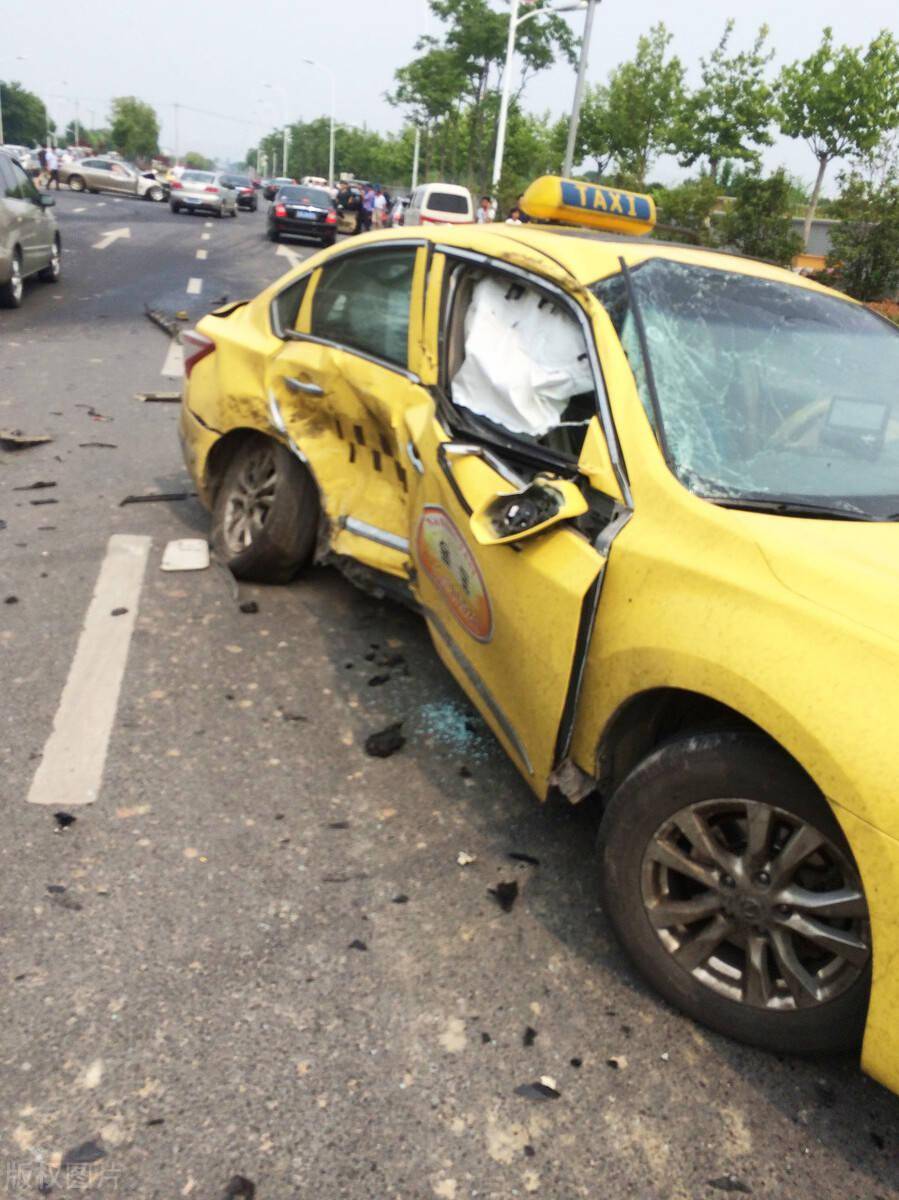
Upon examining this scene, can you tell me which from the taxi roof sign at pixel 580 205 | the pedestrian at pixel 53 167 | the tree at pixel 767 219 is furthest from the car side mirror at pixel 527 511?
the pedestrian at pixel 53 167

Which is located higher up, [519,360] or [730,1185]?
[519,360]

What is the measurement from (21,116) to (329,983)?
131 meters

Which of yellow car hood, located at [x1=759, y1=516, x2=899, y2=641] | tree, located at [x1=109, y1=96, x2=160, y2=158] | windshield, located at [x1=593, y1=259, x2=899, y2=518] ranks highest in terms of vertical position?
windshield, located at [x1=593, y1=259, x2=899, y2=518]

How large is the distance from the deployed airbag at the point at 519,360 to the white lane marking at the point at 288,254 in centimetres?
1950

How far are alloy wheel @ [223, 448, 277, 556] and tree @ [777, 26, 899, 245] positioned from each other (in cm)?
3228

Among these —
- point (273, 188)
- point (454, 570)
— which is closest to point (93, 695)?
point (454, 570)

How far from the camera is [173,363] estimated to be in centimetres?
1085

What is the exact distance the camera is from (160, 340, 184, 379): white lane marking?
10.3m

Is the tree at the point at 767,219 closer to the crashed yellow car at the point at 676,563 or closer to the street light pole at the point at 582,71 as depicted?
the street light pole at the point at 582,71

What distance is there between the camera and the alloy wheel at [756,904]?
2211mm

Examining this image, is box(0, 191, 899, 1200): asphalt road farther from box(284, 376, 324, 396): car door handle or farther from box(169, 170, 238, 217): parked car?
box(169, 170, 238, 217): parked car

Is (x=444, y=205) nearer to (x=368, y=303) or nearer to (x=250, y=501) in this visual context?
(x=250, y=501)

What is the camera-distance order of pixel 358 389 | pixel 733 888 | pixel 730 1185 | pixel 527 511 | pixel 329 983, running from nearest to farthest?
1. pixel 730 1185
2. pixel 733 888
3. pixel 329 983
4. pixel 527 511
5. pixel 358 389

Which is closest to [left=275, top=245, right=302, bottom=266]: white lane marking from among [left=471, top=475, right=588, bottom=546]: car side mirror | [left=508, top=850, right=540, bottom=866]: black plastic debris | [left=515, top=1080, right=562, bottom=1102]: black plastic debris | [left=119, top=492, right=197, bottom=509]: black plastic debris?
[left=119, top=492, right=197, bottom=509]: black plastic debris
